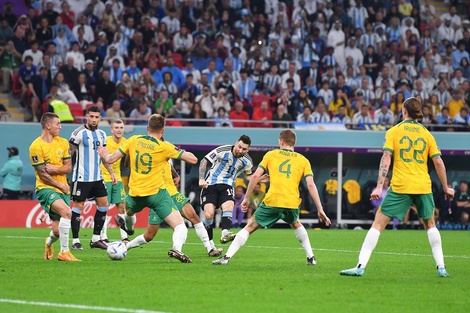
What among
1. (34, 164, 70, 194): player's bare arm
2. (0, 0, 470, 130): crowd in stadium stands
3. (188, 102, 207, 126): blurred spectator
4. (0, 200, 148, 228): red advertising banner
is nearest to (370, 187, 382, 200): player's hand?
(34, 164, 70, 194): player's bare arm

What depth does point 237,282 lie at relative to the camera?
36.7 ft

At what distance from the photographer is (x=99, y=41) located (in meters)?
28.7

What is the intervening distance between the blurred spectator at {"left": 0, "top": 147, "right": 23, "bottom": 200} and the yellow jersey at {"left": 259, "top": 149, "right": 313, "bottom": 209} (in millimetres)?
14718

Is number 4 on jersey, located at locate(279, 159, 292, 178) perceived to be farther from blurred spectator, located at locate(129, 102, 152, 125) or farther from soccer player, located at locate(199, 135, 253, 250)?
blurred spectator, located at locate(129, 102, 152, 125)

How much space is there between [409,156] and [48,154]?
547 cm

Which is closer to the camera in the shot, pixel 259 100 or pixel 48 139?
pixel 48 139

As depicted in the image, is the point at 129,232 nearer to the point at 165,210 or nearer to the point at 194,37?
the point at 165,210

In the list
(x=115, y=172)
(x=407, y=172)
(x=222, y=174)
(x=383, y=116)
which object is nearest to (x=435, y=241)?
(x=407, y=172)

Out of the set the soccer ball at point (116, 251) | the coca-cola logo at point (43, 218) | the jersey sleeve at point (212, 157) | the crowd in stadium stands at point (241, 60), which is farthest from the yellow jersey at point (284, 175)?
the crowd in stadium stands at point (241, 60)

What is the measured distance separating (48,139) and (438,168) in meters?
5.88

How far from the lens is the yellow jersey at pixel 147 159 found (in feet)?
43.5

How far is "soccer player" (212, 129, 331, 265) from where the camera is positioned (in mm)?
13086

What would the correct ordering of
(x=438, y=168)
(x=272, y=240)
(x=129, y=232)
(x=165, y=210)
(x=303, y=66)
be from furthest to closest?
(x=303, y=66) < (x=272, y=240) < (x=129, y=232) < (x=165, y=210) < (x=438, y=168)

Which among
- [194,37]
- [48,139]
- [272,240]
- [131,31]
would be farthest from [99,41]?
[48,139]
